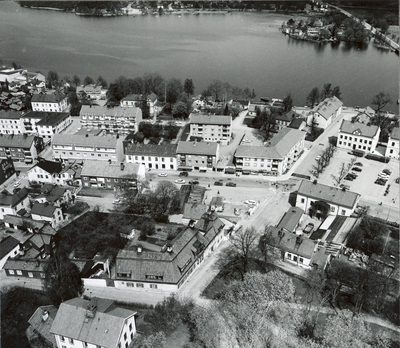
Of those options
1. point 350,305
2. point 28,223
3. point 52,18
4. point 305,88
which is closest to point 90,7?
point 52,18

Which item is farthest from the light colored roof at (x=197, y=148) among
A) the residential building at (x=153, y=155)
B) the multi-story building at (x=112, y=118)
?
the multi-story building at (x=112, y=118)

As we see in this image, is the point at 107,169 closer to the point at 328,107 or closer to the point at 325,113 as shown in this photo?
the point at 325,113

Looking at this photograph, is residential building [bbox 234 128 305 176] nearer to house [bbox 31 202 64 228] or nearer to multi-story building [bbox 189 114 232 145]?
multi-story building [bbox 189 114 232 145]

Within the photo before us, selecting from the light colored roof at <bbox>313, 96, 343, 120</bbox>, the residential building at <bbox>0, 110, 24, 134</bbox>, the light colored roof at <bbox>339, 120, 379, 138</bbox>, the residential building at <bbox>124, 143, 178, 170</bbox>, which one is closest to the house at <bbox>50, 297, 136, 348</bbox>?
the residential building at <bbox>124, 143, 178, 170</bbox>

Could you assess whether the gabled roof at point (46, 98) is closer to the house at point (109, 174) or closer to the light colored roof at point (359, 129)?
the house at point (109, 174)

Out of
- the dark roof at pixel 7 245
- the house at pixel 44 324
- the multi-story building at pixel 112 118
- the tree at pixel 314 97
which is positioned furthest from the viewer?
the tree at pixel 314 97

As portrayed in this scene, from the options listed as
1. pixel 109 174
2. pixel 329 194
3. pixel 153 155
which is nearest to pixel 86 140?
pixel 109 174
